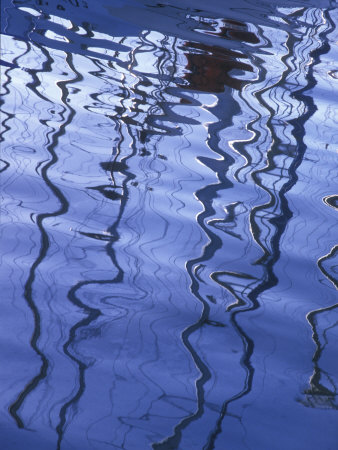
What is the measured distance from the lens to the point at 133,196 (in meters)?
2.39

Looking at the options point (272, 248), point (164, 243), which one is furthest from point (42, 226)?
point (272, 248)

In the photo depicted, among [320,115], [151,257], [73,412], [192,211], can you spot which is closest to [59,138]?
[192,211]

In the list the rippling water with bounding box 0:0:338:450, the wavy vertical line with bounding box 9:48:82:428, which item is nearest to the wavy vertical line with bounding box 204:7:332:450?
the rippling water with bounding box 0:0:338:450

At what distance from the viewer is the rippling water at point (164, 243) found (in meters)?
1.50

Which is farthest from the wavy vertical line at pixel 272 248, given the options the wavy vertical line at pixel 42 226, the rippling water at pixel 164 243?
the wavy vertical line at pixel 42 226

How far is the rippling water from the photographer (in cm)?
150

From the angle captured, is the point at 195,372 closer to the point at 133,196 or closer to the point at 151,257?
the point at 151,257

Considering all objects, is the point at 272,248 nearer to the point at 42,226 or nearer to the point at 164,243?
Result: the point at 164,243

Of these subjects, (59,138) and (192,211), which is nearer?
(192,211)

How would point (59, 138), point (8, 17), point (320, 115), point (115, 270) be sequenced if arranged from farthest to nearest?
point (8, 17) → point (320, 115) → point (59, 138) → point (115, 270)

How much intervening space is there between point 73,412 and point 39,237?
0.75m

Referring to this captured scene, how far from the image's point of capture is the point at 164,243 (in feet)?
7.04

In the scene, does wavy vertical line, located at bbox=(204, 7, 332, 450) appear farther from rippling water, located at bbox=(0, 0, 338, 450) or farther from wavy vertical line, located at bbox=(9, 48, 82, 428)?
wavy vertical line, located at bbox=(9, 48, 82, 428)

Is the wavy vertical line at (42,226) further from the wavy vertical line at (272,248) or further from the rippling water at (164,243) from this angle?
the wavy vertical line at (272,248)
